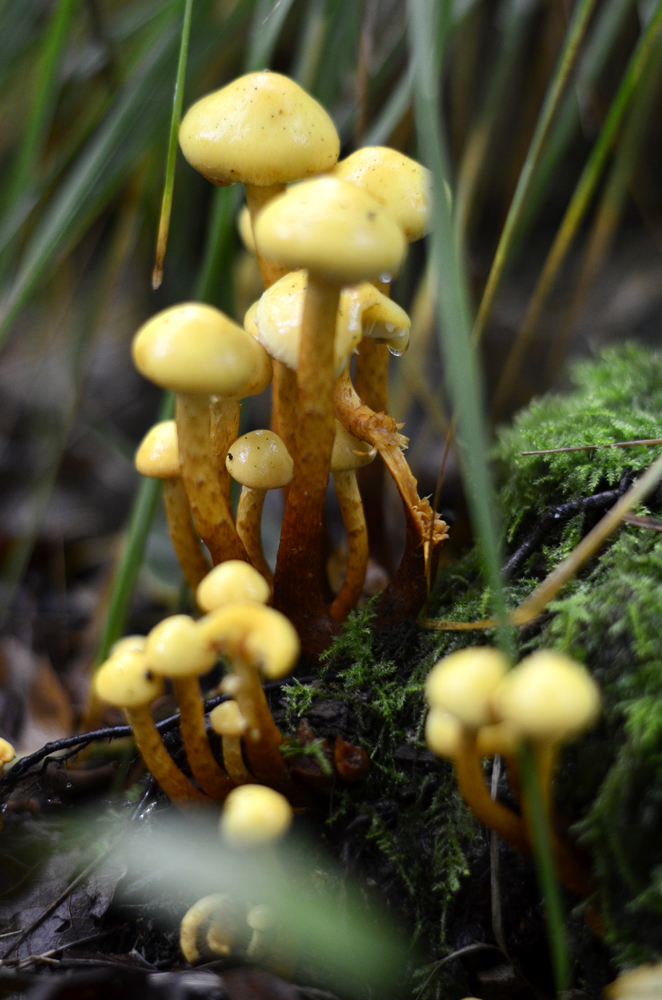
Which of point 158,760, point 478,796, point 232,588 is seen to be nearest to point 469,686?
point 478,796

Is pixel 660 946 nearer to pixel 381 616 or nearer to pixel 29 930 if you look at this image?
pixel 381 616

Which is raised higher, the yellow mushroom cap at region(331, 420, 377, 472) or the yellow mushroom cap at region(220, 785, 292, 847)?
the yellow mushroom cap at region(331, 420, 377, 472)

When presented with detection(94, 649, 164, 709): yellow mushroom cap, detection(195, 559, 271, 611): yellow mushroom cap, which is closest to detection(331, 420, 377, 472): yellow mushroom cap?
detection(195, 559, 271, 611): yellow mushroom cap

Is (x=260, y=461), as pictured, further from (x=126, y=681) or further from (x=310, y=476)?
(x=126, y=681)

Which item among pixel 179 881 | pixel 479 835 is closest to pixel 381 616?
pixel 479 835

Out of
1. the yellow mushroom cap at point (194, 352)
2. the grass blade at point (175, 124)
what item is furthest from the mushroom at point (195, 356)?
the grass blade at point (175, 124)

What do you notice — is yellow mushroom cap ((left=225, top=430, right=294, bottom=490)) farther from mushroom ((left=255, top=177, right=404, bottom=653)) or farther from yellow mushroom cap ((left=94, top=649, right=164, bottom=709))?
yellow mushroom cap ((left=94, top=649, right=164, bottom=709))

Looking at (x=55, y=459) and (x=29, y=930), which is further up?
(x=55, y=459)
